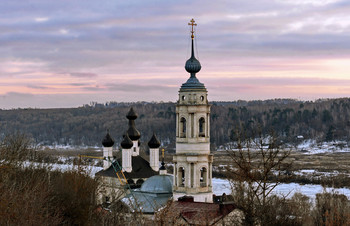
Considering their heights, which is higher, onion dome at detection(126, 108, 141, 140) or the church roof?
onion dome at detection(126, 108, 141, 140)

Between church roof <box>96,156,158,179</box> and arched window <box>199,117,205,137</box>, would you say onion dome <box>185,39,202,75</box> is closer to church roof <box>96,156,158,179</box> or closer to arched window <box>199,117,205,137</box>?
arched window <box>199,117,205,137</box>

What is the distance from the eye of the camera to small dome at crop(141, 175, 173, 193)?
91.7ft

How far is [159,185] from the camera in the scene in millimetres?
28109

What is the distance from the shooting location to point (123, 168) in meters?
34.2

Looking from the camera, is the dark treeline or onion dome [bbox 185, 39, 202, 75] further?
the dark treeline

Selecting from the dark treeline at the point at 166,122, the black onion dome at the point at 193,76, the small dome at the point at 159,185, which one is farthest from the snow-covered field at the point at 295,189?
the dark treeline at the point at 166,122

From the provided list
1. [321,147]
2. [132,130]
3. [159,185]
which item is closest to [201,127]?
[159,185]

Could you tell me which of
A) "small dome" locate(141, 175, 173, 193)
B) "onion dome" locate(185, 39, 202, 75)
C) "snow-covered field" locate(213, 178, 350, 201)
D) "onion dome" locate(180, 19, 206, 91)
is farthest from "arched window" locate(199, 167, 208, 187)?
"snow-covered field" locate(213, 178, 350, 201)

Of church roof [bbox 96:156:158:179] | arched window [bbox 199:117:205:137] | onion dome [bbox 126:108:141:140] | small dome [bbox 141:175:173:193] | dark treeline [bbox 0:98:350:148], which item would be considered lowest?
small dome [bbox 141:175:173:193]

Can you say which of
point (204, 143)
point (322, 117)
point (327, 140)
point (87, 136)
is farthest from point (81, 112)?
point (204, 143)

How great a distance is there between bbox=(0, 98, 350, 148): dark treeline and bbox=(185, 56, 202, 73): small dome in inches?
2553

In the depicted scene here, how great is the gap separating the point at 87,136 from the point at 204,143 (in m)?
Result: 126

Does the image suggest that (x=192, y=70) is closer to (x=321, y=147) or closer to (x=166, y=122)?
(x=321, y=147)

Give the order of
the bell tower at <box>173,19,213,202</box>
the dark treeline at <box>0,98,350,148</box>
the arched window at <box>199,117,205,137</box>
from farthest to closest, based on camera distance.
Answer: the dark treeline at <box>0,98,350,148</box>
the arched window at <box>199,117,205,137</box>
the bell tower at <box>173,19,213,202</box>
